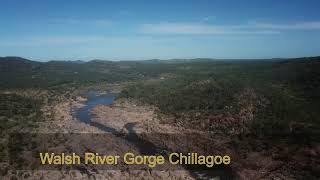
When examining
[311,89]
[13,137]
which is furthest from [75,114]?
[311,89]

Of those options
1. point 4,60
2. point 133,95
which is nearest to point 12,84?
point 133,95

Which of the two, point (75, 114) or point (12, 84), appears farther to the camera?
point (12, 84)

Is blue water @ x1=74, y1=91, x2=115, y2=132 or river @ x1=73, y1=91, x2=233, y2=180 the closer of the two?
river @ x1=73, y1=91, x2=233, y2=180

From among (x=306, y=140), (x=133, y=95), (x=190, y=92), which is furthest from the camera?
(x=133, y=95)

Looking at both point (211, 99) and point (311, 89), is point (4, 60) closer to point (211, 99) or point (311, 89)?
point (211, 99)

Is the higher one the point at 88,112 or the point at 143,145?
the point at 88,112

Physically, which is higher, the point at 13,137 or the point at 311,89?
the point at 311,89

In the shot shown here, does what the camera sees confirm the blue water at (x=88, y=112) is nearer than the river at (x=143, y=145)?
No

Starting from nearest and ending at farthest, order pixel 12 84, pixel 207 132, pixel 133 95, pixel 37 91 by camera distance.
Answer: pixel 207 132
pixel 133 95
pixel 37 91
pixel 12 84

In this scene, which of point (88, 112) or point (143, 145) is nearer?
point (143, 145)
